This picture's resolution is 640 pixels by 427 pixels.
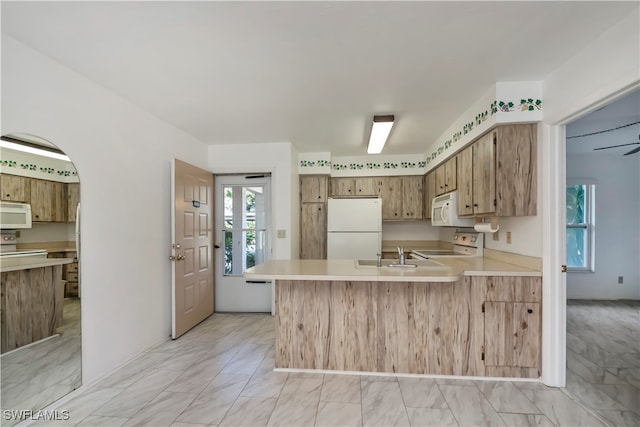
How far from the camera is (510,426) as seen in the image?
1794 millimetres

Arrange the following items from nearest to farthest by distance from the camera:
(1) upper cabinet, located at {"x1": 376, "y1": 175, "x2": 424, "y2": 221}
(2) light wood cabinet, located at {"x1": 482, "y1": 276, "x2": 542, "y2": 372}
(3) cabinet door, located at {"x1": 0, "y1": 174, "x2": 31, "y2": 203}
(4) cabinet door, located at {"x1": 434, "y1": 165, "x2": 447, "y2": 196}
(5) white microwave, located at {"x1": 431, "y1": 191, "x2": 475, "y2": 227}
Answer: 1. (3) cabinet door, located at {"x1": 0, "y1": 174, "x2": 31, "y2": 203}
2. (2) light wood cabinet, located at {"x1": 482, "y1": 276, "x2": 542, "y2": 372}
3. (5) white microwave, located at {"x1": 431, "y1": 191, "x2": 475, "y2": 227}
4. (4) cabinet door, located at {"x1": 434, "y1": 165, "x2": 447, "y2": 196}
5. (1) upper cabinet, located at {"x1": 376, "y1": 175, "x2": 424, "y2": 221}

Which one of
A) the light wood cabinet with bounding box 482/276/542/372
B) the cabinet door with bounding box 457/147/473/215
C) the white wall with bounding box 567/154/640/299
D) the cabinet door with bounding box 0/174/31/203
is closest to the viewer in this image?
the cabinet door with bounding box 0/174/31/203

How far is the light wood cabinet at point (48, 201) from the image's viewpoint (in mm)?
1896

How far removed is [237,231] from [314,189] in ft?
4.30

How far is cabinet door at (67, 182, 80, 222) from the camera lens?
2.09m

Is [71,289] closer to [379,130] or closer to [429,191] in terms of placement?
[379,130]

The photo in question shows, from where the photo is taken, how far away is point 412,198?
4.62 meters

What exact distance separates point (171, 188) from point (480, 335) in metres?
3.23

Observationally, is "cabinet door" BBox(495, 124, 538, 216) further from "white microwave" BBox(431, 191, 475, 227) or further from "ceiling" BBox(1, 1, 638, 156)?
"white microwave" BBox(431, 191, 475, 227)

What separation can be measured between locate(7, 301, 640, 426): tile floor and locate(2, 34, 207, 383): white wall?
36 cm

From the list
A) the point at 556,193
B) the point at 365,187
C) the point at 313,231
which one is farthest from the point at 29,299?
the point at 365,187

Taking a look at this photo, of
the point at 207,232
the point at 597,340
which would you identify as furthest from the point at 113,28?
the point at 597,340

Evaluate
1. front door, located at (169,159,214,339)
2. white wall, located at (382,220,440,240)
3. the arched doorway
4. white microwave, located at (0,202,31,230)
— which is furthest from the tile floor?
white wall, located at (382,220,440,240)

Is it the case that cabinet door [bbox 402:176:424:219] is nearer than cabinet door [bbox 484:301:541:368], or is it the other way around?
cabinet door [bbox 484:301:541:368]
